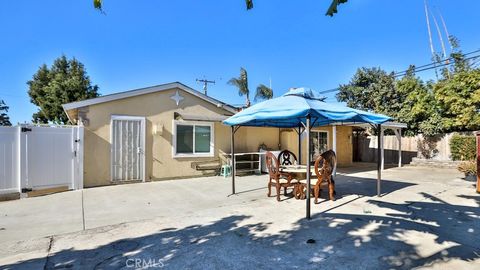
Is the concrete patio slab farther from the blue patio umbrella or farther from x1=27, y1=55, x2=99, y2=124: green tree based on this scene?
x1=27, y1=55, x2=99, y2=124: green tree

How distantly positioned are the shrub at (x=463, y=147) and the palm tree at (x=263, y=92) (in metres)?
11.6

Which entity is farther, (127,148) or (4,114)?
(4,114)

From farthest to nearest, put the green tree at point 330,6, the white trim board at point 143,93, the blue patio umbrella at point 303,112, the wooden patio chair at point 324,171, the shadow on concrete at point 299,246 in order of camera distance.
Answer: the white trim board at point 143,93 < the wooden patio chair at point 324,171 < the blue patio umbrella at point 303,112 < the shadow on concrete at point 299,246 < the green tree at point 330,6

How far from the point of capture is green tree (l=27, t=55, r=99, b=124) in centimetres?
2150

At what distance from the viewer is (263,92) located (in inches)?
837

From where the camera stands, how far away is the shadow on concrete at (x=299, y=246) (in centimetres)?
330

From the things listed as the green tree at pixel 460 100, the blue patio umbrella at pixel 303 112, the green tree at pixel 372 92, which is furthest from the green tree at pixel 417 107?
the blue patio umbrella at pixel 303 112

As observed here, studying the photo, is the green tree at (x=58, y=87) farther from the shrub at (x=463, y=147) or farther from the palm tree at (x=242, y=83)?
the shrub at (x=463, y=147)

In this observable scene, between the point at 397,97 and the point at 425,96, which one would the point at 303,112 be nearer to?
the point at 425,96

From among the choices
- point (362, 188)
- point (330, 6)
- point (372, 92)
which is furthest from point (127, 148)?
point (372, 92)

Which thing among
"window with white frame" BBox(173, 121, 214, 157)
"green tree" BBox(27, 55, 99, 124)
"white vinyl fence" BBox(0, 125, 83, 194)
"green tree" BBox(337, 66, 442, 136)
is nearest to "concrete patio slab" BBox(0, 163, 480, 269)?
"white vinyl fence" BBox(0, 125, 83, 194)

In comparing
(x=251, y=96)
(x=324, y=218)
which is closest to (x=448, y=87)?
(x=251, y=96)

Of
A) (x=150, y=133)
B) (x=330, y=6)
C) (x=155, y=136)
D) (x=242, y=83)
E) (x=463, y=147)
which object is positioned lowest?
(x=463, y=147)

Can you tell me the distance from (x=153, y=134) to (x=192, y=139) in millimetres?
1548
